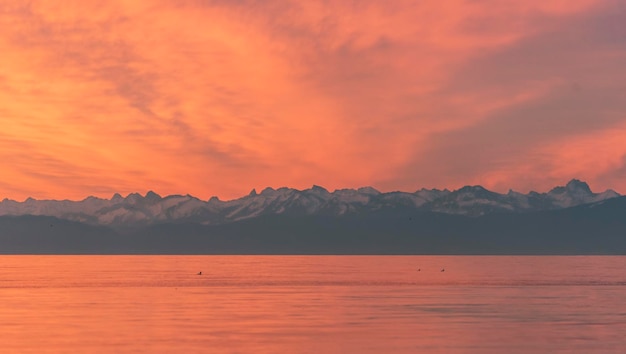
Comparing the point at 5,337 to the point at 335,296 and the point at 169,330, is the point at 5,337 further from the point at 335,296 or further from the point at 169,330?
the point at 335,296

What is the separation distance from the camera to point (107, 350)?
199 ft

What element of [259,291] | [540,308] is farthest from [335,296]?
[540,308]

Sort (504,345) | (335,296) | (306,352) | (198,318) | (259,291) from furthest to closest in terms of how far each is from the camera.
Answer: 1. (259,291)
2. (335,296)
3. (198,318)
4. (504,345)
5. (306,352)

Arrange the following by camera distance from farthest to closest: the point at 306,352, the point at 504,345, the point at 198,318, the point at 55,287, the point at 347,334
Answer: the point at 55,287 → the point at 198,318 → the point at 347,334 → the point at 504,345 → the point at 306,352

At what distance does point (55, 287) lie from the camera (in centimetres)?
13788

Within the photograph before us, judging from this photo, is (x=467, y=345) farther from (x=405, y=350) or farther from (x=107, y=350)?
(x=107, y=350)

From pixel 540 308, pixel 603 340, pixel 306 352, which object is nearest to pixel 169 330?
pixel 306 352

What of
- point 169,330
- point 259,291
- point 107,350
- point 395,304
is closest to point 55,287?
point 259,291

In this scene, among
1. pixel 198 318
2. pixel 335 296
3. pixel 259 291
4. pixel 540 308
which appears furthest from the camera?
pixel 259 291

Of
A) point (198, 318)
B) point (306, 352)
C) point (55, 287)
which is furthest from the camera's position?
point (55, 287)

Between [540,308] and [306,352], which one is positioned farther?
[540,308]

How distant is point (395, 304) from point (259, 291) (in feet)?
102

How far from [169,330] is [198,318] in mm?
10308

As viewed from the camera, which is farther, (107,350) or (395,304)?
(395,304)
